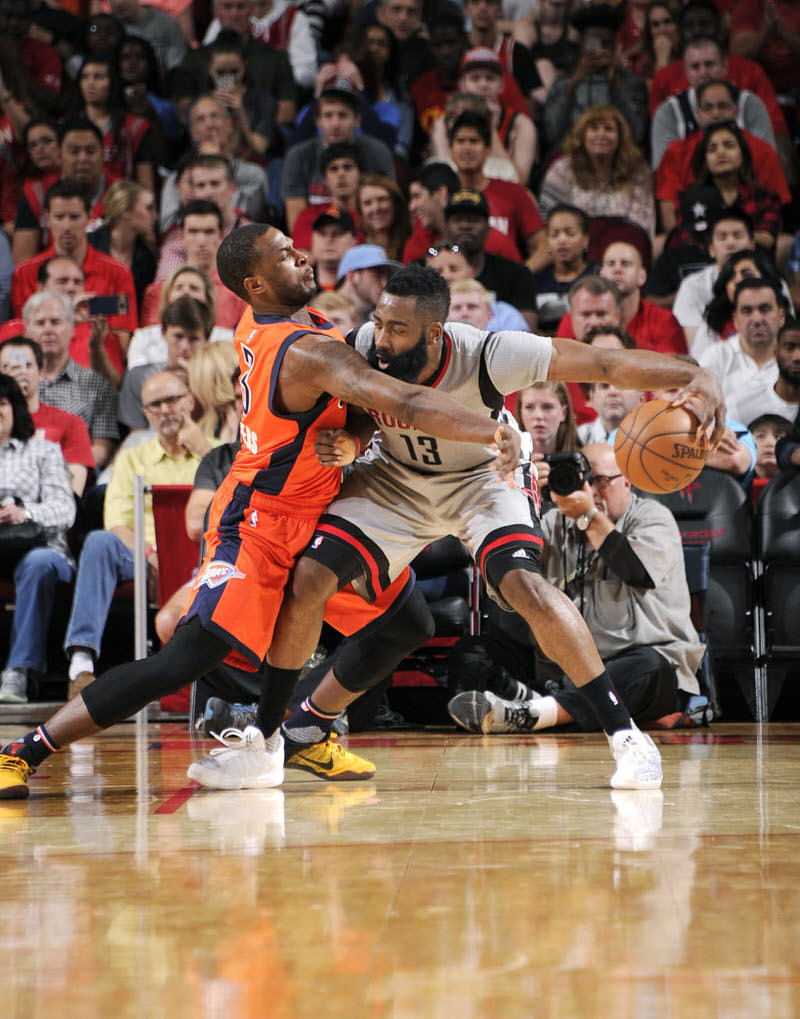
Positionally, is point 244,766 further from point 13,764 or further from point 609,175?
point 609,175

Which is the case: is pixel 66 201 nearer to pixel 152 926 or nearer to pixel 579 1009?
pixel 152 926

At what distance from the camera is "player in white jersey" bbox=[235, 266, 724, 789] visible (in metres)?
3.91

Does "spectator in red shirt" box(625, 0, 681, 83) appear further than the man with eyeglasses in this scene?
Yes

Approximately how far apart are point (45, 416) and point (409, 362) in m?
4.15

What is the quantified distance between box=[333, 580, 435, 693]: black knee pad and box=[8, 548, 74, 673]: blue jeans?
8.85 ft

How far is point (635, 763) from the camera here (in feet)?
12.7

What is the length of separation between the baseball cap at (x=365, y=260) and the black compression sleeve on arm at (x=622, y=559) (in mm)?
2928

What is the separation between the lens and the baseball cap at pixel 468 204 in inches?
332

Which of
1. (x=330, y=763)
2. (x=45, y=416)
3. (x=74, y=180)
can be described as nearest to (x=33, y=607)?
(x=45, y=416)

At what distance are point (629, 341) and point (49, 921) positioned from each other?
16.7 ft

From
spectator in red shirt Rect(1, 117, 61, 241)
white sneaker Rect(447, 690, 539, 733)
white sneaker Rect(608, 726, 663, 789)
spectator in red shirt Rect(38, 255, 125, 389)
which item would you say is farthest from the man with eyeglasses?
white sneaker Rect(608, 726, 663, 789)

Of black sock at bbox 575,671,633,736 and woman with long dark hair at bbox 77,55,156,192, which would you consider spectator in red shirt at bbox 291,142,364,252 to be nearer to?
woman with long dark hair at bbox 77,55,156,192

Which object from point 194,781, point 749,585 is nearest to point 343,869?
point 194,781

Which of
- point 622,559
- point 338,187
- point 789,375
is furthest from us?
point 338,187
